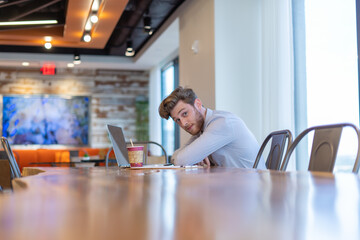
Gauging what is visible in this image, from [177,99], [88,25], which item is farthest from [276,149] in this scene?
[88,25]

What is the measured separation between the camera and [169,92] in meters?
9.35

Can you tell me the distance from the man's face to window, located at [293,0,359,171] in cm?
148

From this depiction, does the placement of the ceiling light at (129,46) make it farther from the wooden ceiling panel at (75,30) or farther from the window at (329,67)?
the window at (329,67)

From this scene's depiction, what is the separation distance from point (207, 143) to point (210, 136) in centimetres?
5

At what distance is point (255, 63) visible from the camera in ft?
16.1

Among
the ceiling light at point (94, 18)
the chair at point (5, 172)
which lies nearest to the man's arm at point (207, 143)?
the chair at point (5, 172)

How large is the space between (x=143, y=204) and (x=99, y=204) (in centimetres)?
5

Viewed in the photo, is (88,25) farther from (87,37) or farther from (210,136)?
(210,136)

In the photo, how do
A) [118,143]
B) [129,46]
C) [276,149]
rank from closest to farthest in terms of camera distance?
1. [276,149]
2. [118,143]
3. [129,46]

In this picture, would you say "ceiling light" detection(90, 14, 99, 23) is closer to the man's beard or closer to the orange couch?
the orange couch

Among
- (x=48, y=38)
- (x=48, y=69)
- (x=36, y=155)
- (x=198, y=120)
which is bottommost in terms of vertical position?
(x=36, y=155)

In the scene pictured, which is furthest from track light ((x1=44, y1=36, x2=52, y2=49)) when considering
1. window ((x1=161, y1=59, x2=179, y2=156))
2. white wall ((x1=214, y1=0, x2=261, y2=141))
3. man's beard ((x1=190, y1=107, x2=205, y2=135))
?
man's beard ((x1=190, y1=107, x2=205, y2=135))

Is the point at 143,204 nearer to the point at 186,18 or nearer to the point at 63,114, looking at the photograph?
the point at 186,18

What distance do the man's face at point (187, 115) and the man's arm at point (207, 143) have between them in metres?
0.22
